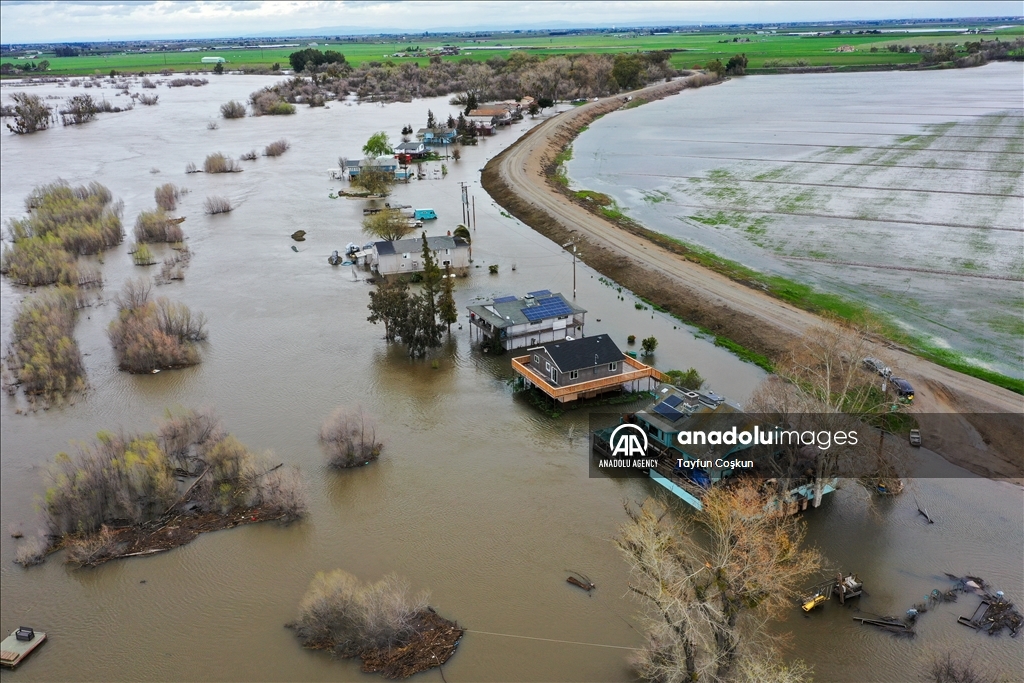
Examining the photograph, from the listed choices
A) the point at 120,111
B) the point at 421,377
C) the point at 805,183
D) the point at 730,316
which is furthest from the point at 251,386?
the point at 120,111

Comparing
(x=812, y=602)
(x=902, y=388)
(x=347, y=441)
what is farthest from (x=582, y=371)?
(x=812, y=602)

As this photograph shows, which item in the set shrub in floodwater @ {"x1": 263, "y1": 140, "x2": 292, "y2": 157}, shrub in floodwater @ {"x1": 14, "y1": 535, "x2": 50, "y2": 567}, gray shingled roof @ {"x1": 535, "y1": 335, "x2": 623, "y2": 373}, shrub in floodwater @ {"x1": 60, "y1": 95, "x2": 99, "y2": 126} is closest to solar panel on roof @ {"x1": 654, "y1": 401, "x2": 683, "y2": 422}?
gray shingled roof @ {"x1": 535, "y1": 335, "x2": 623, "y2": 373}

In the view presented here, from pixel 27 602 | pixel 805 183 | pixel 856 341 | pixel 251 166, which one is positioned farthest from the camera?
pixel 251 166

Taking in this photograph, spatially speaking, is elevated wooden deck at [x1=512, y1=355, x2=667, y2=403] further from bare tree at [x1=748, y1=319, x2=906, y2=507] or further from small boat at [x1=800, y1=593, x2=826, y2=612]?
small boat at [x1=800, y1=593, x2=826, y2=612]

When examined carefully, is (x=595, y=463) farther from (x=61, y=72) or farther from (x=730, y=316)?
(x=61, y=72)

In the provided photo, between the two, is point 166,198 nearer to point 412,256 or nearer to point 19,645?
point 412,256

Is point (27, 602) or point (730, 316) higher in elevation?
point (730, 316)

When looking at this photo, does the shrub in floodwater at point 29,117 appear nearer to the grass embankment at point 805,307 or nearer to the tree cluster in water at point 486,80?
the tree cluster in water at point 486,80
